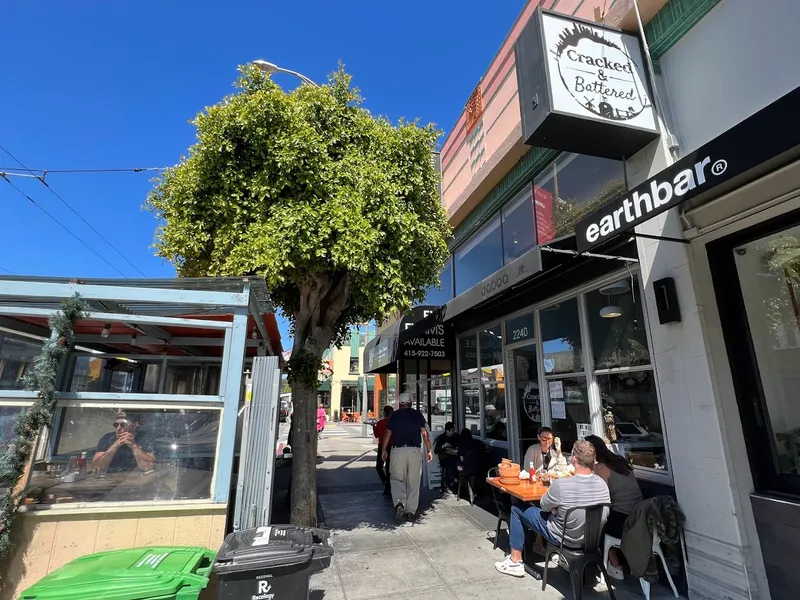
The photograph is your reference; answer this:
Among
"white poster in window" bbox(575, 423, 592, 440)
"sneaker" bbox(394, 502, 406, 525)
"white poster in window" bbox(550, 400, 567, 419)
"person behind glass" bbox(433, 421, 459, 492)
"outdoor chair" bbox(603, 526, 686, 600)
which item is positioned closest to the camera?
"outdoor chair" bbox(603, 526, 686, 600)

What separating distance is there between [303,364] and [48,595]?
143 inches

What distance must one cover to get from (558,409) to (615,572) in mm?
2288

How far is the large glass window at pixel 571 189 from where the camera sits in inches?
205

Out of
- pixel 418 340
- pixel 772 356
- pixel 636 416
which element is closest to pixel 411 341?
pixel 418 340

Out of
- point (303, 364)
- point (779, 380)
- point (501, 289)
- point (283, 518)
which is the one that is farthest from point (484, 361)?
point (779, 380)

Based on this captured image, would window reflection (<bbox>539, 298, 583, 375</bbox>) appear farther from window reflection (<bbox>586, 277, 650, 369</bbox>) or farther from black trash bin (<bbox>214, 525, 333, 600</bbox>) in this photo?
black trash bin (<bbox>214, 525, 333, 600</bbox>)

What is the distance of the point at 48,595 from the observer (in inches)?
92.0

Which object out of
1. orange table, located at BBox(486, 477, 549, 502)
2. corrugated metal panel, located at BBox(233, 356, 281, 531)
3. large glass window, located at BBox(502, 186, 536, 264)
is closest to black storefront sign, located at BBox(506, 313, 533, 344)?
large glass window, located at BBox(502, 186, 536, 264)

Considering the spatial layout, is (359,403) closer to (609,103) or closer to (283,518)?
(283,518)

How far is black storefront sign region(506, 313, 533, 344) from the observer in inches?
271

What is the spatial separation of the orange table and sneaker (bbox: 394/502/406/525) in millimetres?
1806

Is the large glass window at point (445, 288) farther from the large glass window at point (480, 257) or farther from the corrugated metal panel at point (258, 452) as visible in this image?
the corrugated metal panel at point (258, 452)

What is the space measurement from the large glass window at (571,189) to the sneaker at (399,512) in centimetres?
432

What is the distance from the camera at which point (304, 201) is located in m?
5.34
